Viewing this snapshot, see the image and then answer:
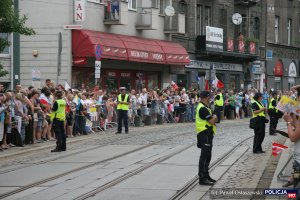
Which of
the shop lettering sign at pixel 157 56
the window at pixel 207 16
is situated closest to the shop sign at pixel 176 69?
the shop lettering sign at pixel 157 56

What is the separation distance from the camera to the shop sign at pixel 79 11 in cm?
3089

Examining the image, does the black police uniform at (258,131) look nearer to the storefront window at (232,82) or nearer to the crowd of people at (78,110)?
the crowd of people at (78,110)

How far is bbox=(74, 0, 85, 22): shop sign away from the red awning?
28.4 inches

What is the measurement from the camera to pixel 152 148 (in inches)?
735

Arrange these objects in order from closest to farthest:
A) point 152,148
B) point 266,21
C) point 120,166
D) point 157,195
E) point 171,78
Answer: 1. point 157,195
2. point 120,166
3. point 152,148
4. point 171,78
5. point 266,21

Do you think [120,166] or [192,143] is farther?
[192,143]

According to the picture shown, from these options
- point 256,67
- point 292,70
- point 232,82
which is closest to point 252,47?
point 256,67

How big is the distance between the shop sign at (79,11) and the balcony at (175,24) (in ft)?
30.8

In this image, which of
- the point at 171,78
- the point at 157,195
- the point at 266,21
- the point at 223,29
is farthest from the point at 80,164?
the point at 266,21

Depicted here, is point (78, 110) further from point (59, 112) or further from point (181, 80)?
point (181, 80)

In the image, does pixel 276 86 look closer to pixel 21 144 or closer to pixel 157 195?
pixel 21 144

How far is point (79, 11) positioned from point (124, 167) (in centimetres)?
1761

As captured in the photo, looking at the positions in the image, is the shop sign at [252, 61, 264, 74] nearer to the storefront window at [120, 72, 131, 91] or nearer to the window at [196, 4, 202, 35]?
the window at [196, 4, 202, 35]

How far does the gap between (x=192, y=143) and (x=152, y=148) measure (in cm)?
196
